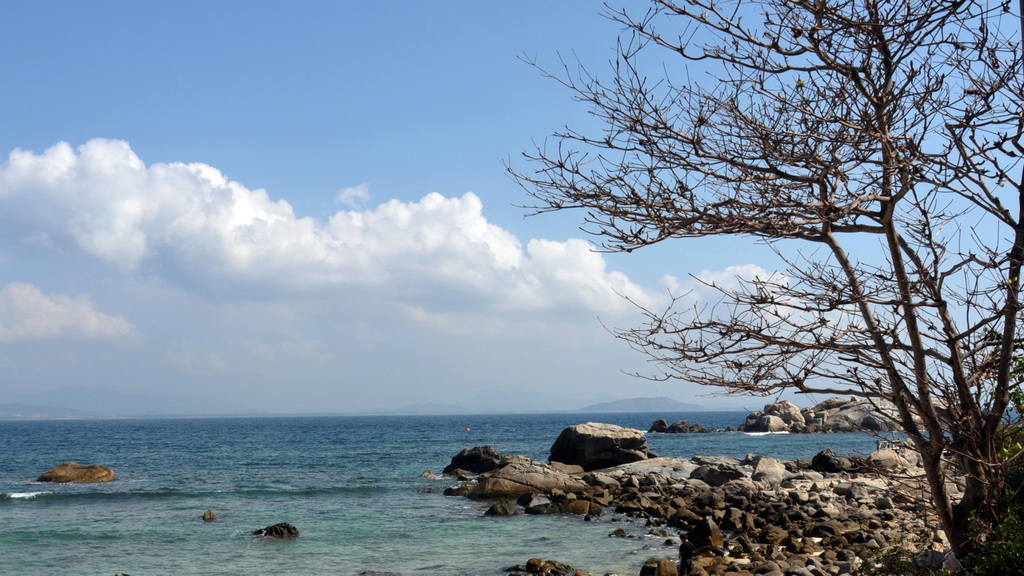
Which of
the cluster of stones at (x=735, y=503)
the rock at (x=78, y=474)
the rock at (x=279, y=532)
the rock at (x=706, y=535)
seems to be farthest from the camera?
the rock at (x=78, y=474)

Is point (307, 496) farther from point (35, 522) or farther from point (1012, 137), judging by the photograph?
point (1012, 137)

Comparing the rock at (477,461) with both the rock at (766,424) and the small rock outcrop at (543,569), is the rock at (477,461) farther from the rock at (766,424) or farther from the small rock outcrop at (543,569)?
the rock at (766,424)

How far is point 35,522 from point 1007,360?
2778cm

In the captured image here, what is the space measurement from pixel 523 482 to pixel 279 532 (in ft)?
31.7

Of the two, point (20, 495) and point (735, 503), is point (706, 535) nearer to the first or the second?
point (735, 503)

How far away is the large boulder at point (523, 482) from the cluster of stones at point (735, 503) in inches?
1.5

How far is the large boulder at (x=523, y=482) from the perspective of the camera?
2783 centimetres

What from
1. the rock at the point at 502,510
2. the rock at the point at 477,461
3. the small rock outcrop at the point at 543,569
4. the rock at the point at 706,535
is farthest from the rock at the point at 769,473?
the rock at the point at 477,461

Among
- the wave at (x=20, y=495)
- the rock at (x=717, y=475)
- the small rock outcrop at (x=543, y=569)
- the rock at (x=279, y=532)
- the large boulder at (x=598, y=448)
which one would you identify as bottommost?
the wave at (x=20, y=495)

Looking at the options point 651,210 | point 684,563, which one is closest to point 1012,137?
point 651,210

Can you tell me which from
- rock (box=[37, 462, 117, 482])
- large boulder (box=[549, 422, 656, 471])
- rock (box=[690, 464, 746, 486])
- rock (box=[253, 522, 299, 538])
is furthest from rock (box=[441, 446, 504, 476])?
rock (box=[253, 522, 299, 538])

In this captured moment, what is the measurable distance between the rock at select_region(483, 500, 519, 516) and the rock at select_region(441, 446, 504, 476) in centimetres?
1270

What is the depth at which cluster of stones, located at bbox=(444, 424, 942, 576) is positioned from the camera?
15.1m

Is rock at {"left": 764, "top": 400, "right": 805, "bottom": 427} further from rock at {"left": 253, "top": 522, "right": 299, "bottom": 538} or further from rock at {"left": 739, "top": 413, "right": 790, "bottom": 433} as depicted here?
rock at {"left": 253, "top": 522, "right": 299, "bottom": 538}
